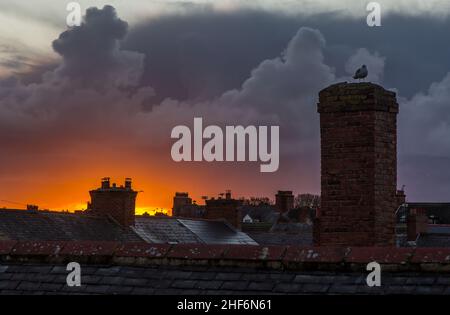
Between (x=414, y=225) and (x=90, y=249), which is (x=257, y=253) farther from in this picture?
(x=414, y=225)

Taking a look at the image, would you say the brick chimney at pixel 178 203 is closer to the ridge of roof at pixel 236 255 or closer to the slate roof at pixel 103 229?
the slate roof at pixel 103 229

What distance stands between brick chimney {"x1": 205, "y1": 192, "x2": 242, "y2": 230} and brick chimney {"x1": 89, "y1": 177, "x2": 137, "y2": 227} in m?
9.10

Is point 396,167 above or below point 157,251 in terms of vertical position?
above

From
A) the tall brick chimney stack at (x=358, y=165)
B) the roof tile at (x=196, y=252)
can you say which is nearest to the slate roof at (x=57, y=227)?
the tall brick chimney stack at (x=358, y=165)

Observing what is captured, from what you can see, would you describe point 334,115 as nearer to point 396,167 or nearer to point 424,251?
point 396,167

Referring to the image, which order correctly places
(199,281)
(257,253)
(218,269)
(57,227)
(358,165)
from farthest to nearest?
(57,227)
(358,165)
(218,269)
(257,253)
(199,281)

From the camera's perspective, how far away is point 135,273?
29.1 ft

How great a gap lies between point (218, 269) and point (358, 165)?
4.97m

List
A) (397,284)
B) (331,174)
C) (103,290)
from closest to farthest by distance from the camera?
(397,284)
(103,290)
(331,174)

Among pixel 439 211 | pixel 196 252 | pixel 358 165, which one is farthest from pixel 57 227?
pixel 439 211

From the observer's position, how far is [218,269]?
8602 millimetres

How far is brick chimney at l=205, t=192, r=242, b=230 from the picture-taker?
1656 inches

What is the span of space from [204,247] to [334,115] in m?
4.89

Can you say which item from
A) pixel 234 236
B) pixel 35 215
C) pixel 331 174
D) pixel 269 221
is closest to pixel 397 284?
pixel 331 174
